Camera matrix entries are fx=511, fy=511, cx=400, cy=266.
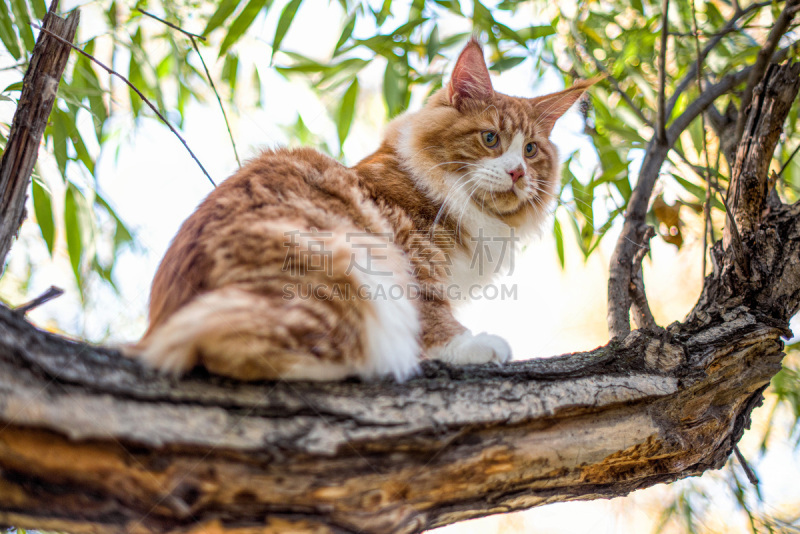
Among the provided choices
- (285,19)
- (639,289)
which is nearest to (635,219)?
(639,289)

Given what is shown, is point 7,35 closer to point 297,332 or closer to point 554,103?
point 297,332

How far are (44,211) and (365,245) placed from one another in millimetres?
1214

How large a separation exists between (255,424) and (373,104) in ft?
10.2

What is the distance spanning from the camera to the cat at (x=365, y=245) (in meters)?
1.04

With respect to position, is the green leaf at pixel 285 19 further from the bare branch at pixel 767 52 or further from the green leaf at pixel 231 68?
the bare branch at pixel 767 52

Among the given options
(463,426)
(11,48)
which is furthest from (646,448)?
(11,48)

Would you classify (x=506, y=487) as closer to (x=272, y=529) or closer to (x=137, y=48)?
(x=272, y=529)

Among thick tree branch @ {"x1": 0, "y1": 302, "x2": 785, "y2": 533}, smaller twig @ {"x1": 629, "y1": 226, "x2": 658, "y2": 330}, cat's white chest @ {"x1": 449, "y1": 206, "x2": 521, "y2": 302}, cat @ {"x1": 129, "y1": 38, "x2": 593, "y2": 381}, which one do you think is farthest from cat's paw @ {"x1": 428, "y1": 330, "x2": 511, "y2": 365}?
smaller twig @ {"x1": 629, "y1": 226, "x2": 658, "y2": 330}

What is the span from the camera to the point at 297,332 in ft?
3.49

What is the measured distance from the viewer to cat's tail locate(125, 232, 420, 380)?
3.24 feet

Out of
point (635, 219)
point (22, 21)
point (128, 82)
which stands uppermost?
point (22, 21)

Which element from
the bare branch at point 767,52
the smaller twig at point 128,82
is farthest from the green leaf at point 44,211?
the bare branch at point 767,52

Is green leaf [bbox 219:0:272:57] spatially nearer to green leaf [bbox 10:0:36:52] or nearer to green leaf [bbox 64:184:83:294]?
green leaf [bbox 10:0:36:52]

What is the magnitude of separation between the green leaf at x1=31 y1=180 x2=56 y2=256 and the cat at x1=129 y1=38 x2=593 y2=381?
732mm
